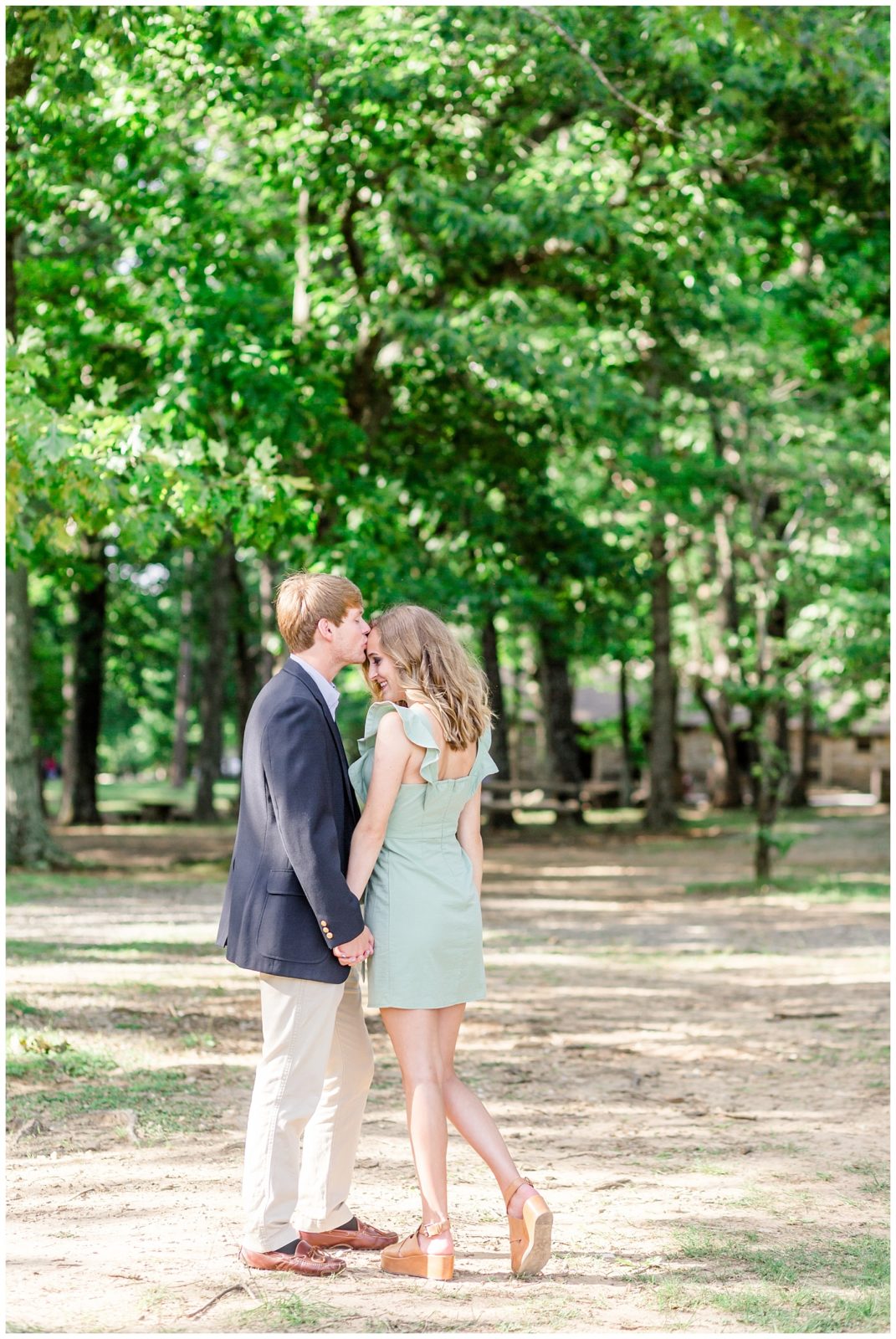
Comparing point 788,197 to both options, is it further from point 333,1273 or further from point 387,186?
point 333,1273

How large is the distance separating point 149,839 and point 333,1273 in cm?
1878

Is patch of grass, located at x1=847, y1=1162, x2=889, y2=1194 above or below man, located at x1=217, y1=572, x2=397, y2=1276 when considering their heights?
below

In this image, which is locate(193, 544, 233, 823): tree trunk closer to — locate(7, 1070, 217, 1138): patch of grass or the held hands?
locate(7, 1070, 217, 1138): patch of grass

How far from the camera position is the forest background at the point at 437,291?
8367mm

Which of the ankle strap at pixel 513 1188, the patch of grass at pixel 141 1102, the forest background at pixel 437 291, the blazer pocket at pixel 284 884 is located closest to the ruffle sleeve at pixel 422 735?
the blazer pocket at pixel 284 884

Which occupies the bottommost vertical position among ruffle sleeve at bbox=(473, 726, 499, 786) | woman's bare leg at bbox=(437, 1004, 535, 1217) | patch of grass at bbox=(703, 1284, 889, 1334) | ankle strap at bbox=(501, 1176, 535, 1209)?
patch of grass at bbox=(703, 1284, 889, 1334)

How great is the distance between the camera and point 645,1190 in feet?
16.3

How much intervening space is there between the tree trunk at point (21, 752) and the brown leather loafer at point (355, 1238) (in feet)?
39.5

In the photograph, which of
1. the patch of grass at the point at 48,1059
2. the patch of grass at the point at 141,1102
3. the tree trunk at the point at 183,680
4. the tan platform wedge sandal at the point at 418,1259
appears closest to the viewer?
the tan platform wedge sandal at the point at 418,1259

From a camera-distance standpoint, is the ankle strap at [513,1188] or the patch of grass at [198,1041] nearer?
the ankle strap at [513,1188]

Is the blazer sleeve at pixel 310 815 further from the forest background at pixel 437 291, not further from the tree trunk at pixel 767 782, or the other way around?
the tree trunk at pixel 767 782

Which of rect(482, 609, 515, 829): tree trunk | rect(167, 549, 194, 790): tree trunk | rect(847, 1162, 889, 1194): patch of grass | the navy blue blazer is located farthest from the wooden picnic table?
the navy blue blazer

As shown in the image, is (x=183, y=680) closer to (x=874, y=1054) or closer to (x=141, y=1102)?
(x=874, y=1054)

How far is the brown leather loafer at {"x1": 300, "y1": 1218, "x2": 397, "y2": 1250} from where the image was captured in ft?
13.6
